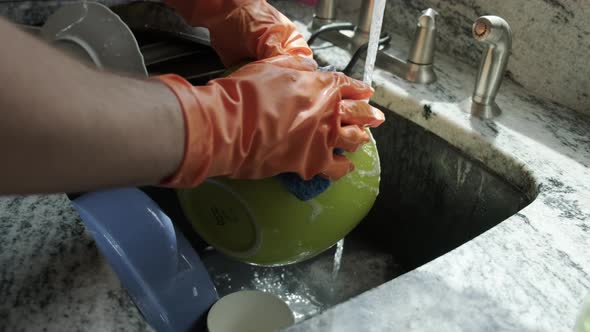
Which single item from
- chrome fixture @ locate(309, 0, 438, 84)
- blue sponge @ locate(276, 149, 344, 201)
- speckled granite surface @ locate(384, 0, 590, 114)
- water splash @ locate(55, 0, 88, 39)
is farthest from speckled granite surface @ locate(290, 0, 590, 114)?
water splash @ locate(55, 0, 88, 39)

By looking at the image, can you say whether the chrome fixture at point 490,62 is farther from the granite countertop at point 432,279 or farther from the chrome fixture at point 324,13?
the chrome fixture at point 324,13

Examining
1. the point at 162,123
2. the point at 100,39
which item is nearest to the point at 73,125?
the point at 162,123

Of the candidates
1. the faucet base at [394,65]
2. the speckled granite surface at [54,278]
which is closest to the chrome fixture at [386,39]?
the faucet base at [394,65]

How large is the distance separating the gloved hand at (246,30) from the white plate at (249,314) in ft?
1.36

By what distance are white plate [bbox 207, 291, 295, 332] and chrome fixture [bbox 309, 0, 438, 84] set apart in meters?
0.53

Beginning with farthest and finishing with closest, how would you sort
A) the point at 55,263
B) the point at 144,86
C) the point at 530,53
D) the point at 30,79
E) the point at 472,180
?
the point at 530,53, the point at 472,180, the point at 55,263, the point at 144,86, the point at 30,79

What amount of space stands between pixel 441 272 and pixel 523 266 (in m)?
0.11

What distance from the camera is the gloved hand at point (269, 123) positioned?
61 cm

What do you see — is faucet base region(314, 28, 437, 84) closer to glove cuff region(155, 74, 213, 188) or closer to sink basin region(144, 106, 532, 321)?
sink basin region(144, 106, 532, 321)

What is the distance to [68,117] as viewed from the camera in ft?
1.49

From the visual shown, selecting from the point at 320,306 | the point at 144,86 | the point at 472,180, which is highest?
the point at 144,86

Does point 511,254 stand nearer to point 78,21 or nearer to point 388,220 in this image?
point 388,220

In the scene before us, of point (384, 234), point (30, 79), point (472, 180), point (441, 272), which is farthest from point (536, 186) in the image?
point (30, 79)

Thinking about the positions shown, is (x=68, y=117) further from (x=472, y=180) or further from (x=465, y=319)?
(x=472, y=180)
